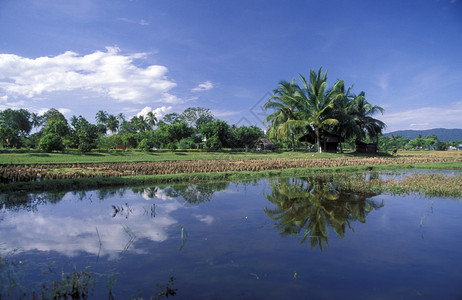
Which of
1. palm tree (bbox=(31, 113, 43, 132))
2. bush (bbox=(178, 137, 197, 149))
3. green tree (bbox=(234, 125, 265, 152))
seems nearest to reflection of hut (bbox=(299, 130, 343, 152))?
green tree (bbox=(234, 125, 265, 152))

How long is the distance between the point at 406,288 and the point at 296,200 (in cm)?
543

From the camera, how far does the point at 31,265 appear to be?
4.56 m

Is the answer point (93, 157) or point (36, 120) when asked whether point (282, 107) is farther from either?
point (36, 120)

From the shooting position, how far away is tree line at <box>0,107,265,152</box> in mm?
32531

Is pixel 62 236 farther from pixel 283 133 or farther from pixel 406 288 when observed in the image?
pixel 283 133

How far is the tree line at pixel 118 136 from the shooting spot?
3253 cm

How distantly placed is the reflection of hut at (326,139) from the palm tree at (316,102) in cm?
124

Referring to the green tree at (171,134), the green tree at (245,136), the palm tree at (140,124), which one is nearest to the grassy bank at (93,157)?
the green tree at (171,134)

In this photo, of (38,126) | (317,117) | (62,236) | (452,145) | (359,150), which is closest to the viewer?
(62,236)

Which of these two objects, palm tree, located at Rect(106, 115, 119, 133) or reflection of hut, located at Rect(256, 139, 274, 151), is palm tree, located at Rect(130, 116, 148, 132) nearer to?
palm tree, located at Rect(106, 115, 119, 133)

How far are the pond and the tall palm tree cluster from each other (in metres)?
19.6

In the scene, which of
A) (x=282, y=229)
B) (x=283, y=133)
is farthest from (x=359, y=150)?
(x=282, y=229)

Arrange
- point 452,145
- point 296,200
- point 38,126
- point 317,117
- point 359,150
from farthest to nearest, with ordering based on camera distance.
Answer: point 452,145 → point 38,126 → point 359,150 → point 317,117 → point 296,200

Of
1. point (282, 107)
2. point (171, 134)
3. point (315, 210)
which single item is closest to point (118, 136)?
point (171, 134)
